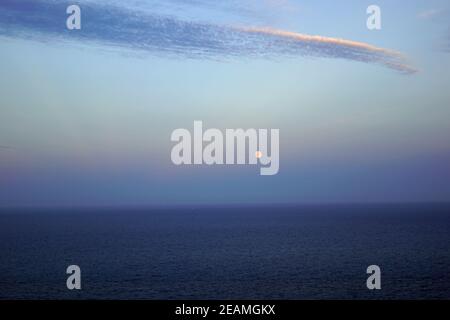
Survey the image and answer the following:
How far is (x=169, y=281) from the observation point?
2572 cm

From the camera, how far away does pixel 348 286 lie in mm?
23234

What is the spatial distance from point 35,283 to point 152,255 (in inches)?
543

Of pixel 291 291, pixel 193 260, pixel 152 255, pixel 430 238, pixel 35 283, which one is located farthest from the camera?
pixel 430 238

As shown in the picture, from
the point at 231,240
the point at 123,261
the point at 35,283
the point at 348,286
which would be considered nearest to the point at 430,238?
the point at 231,240

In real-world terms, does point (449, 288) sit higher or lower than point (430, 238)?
lower

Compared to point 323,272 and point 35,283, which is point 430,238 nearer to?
point 323,272

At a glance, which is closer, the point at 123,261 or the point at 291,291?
the point at 291,291

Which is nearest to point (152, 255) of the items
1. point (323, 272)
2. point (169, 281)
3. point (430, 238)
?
point (169, 281)
